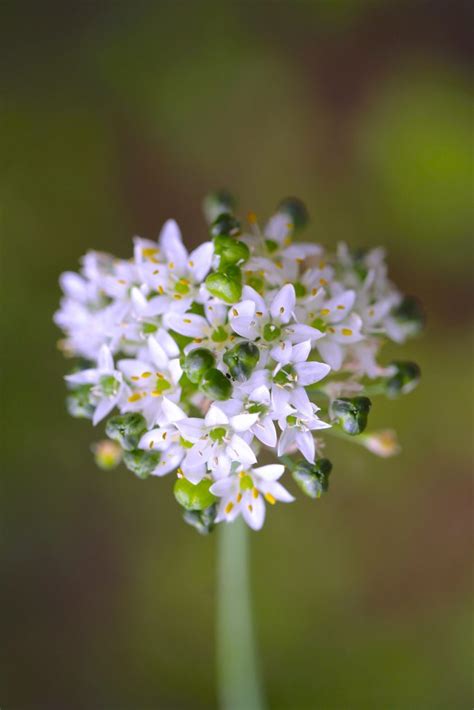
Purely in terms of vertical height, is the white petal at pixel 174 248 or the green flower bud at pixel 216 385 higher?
the white petal at pixel 174 248

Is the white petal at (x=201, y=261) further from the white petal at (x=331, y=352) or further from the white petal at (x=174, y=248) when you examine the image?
the white petal at (x=331, y=352)

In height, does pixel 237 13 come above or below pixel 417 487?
above

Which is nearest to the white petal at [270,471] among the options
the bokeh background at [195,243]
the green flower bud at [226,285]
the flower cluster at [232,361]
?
the flower cluster at [232,361]

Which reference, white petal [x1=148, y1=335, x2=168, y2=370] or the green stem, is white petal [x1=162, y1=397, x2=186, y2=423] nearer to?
white petal [x1=148, y1=335, x2=168, y2=370]

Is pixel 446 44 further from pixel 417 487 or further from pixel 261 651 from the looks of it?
pixel 261 651

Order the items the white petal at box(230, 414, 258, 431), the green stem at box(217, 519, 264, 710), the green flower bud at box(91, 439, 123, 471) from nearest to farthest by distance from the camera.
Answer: the white petal at box(230, 414, 258, 431) → the green flower bud at box(91, 439, 123, 471) → the green stem at box(217, 519, 264, 710)

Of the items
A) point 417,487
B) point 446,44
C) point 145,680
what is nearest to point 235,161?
point 446,44

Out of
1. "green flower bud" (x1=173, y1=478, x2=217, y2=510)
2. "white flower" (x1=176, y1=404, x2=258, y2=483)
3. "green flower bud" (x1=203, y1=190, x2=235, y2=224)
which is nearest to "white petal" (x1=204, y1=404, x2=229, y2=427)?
"white flower" (x1=176, y1=404, x2=258, y2=483)
